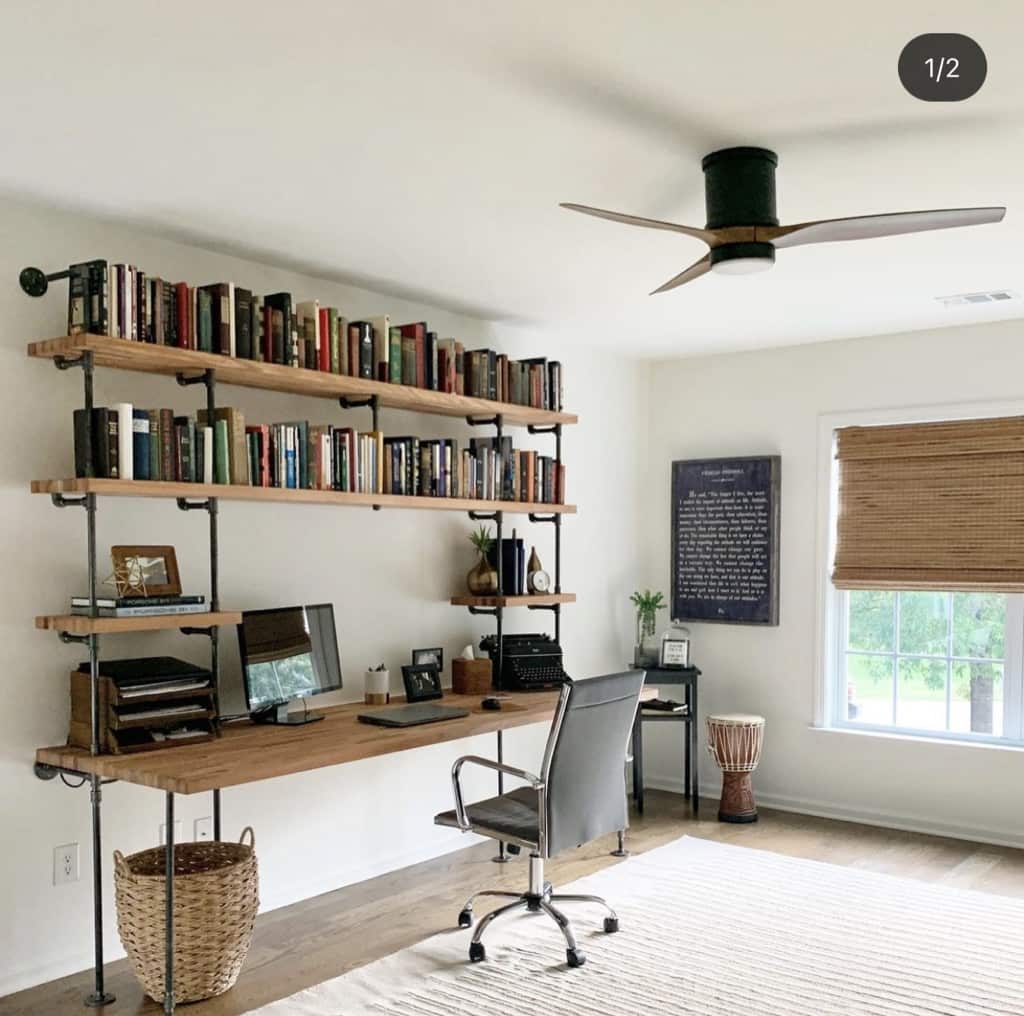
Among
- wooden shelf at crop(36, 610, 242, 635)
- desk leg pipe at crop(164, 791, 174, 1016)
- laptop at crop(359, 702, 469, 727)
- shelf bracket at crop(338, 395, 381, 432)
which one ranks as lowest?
desk leg pipe at crop(164, 791, 174, 1016)

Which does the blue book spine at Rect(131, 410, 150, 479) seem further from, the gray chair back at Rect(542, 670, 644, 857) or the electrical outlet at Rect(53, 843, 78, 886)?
the gray chair back at Rect(542, 670, 644, 857)

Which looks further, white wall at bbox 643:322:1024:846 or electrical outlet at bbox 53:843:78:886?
white wall at bbox 643:322:1024:846

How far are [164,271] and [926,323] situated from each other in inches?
134

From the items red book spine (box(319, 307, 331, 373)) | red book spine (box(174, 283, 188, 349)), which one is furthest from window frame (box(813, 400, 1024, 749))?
red book spine (box(174, 283, 188, 349))

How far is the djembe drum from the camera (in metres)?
5.41

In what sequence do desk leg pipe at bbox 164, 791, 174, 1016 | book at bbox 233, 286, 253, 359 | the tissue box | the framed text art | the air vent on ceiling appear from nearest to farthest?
desk leg pipe at bbox 164, 791, 174, 1016
book at bbox 233, 286, 253, 359
the air vent on ceiling
the tissue box
the framed text art

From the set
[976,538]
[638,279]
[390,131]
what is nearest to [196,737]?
[390,131]

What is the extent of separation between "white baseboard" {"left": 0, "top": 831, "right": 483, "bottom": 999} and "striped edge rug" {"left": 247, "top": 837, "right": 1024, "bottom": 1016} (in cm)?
59

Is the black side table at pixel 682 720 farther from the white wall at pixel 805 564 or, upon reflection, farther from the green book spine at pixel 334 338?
the green book spine at pixel 334 338

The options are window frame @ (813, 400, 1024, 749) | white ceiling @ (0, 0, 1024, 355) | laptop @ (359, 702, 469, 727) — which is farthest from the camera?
window frame @ (813, 400, 1024, 749)

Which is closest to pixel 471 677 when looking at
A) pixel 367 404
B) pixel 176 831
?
pixel 367 404

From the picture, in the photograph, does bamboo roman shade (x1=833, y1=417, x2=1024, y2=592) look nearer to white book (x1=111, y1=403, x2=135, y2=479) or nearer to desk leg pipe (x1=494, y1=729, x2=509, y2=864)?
desk leg pipe (x1=494, y1=729, x2=509, y2=864)

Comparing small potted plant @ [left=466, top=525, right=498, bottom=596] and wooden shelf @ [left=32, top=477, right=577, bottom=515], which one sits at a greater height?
wooden shelf @ [left=32, top=477, right=577, bottom=515]

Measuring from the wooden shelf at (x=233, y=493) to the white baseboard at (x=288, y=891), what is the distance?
136cm
